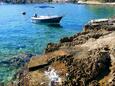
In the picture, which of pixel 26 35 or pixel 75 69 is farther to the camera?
pixel 26 35

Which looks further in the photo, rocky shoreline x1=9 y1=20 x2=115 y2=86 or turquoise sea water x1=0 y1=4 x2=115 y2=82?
turquoise sea water x1=0 y1=4 x2=115 y2=82

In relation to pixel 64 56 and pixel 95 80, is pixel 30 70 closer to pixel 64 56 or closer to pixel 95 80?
pixel 64 56

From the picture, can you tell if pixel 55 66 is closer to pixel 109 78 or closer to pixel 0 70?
pixel 109 78

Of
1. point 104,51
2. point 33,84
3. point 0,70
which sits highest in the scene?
point 104,51

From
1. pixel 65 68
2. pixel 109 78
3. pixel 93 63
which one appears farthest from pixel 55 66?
pixel 109 78

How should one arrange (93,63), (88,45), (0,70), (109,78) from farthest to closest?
(0,70)
(88,45)
(93,63)
(109,78)

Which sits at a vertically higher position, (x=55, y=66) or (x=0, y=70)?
(x=55, y=66)

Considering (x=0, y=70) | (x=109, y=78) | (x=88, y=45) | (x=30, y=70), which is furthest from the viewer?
(x=0, y=70)

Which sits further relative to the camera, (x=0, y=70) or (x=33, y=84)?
(x=0, y=70)

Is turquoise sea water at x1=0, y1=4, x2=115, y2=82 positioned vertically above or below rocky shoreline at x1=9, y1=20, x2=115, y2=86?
below

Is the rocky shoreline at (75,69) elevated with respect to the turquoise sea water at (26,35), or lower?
elevated

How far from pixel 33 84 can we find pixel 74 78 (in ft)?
6.35

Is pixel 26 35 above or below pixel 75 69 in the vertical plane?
below

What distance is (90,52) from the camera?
17406 millimetres
